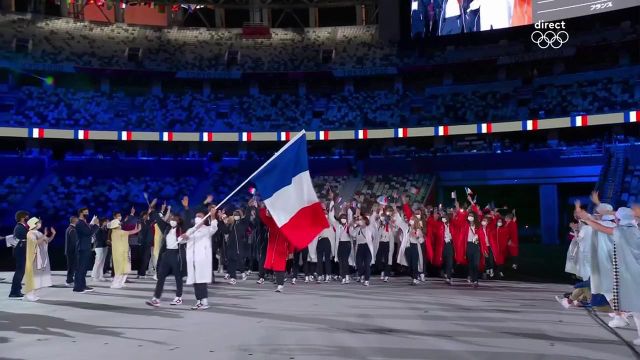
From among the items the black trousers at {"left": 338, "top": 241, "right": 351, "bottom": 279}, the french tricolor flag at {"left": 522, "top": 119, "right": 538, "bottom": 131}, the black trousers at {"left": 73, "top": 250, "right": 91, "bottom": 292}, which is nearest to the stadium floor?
the black trousers at {"left": 73, "top": 250, "right": 91, "bottom": 292}

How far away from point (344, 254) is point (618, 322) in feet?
34.3

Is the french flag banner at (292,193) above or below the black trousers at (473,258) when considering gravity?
above

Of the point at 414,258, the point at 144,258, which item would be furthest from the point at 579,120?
the point at 144,258

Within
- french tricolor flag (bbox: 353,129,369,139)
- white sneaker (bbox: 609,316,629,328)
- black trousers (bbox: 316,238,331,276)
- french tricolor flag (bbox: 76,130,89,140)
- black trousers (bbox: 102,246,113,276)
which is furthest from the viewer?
french tricolor flag (bbox: 353,129,369,139)

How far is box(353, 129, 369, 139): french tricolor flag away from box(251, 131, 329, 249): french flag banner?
25.6m

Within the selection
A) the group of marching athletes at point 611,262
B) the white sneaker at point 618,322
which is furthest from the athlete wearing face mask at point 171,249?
the white sneaker at point 618,322

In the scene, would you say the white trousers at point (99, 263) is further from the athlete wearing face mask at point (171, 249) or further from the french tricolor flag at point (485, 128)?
the french tricolor flag at point (485, 128)

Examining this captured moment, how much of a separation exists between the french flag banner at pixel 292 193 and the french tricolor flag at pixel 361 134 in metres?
25.6

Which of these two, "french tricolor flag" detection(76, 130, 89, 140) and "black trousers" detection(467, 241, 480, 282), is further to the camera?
"french tricolor flag" detection(76, 130, 89, 140)

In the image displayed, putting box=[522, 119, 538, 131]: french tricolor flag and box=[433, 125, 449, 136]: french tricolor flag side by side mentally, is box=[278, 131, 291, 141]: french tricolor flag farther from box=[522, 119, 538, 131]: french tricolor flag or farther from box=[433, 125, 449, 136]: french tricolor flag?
box=[522, 119, 538, 131]: french tricolor flag

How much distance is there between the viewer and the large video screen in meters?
35.4

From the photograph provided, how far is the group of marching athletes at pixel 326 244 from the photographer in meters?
16.8

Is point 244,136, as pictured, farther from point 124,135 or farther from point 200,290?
point 200,290

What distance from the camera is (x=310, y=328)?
10.7m
